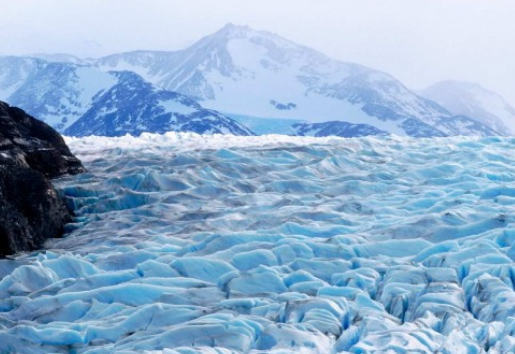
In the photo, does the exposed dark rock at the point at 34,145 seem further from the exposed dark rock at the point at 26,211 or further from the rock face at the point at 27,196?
the exposed dark rock at the point at 26,211

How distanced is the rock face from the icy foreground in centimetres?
32

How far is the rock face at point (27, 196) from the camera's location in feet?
31.1

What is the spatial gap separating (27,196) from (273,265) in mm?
3644

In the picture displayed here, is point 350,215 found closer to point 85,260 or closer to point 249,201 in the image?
point 249,201

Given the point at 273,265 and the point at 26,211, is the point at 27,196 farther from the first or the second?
the point at 273,265

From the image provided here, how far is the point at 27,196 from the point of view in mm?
10148

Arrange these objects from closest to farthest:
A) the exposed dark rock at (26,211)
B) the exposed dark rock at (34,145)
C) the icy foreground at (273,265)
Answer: the icy foreground at (273,265) → the exposed dark rock at (26,211) → the exposed dark rock at (34,145)

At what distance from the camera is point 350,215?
1109 centimetres

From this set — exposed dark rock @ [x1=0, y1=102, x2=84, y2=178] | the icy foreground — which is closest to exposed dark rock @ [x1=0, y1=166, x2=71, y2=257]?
the icy foreground

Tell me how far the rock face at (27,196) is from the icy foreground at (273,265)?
1.06ft

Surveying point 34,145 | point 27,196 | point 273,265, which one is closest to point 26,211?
point 27,196

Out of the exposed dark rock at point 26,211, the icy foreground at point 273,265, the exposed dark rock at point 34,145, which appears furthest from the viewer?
the exposed dark rock at point 34,145

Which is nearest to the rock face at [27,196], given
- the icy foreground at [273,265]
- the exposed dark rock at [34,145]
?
the exposed dark rock at [34,145]

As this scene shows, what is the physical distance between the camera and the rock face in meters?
9.48
